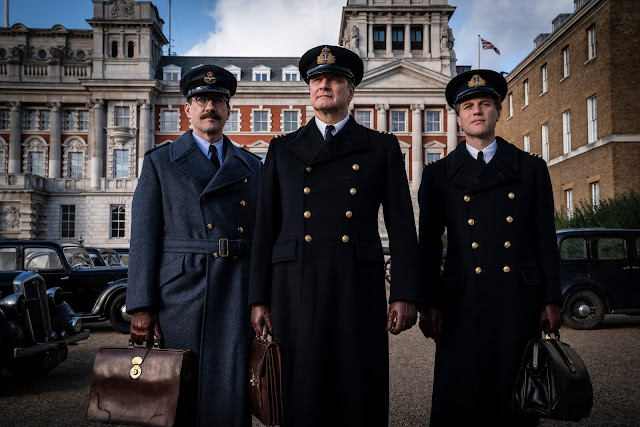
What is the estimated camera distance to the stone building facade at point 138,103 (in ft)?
147

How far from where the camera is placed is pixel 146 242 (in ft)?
11.7

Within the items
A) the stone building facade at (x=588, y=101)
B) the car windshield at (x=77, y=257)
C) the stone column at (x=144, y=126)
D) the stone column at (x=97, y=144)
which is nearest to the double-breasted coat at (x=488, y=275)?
the car windshield at (x=77, y=257)

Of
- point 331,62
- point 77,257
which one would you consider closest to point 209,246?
point 331,62

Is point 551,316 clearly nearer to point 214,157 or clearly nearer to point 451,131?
point 214,157

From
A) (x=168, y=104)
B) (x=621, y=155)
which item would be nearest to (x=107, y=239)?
(x=168, y=104)

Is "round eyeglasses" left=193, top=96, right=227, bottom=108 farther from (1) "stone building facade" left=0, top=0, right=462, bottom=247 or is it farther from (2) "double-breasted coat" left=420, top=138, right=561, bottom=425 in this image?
(1) "stone building facade" left=0, top=0, right=462, bottom=247

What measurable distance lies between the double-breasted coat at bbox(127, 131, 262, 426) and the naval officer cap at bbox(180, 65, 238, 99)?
1.44 feet

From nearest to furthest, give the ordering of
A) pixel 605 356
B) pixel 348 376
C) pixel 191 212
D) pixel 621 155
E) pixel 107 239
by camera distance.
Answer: pixel 348 376
pixel 191 212
pixel 605 356
pixel 621 155
pixel 107 239

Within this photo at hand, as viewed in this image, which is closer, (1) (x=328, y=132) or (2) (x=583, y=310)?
(1) (x=328, y=132)

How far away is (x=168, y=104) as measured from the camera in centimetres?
4638

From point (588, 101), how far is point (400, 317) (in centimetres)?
2467

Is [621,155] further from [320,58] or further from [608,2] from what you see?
[320,58]

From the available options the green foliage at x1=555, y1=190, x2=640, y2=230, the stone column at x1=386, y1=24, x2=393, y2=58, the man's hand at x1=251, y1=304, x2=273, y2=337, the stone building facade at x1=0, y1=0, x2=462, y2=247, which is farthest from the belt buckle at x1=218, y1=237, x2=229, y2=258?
the stone column at x1=386, y1=24, x2=393, y2=58

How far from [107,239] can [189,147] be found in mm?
42265
